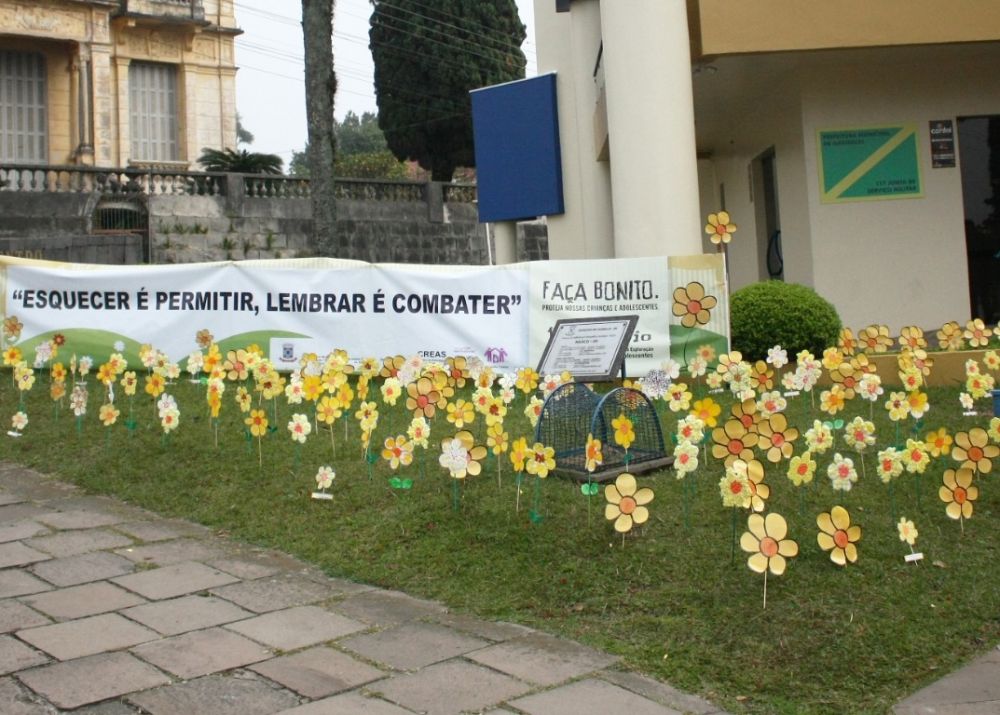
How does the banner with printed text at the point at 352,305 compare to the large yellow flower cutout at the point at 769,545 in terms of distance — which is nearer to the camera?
the large yellow flower cutout at the point at 769,545

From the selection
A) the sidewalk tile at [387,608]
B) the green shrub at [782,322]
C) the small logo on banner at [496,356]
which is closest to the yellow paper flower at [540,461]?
the sidewalk tile at [387,608]

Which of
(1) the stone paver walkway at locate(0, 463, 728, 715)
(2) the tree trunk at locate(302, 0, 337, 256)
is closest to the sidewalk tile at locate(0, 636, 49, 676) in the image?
(1) the stone paver walkway at locate(0, 463, 728, 715)

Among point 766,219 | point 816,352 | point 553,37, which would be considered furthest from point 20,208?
point 816,352

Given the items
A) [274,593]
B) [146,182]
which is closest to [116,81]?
[146,182]

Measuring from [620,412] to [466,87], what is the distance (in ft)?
116

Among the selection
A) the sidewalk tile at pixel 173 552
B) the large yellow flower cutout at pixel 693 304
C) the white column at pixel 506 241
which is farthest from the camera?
the white column at pixel 506 241

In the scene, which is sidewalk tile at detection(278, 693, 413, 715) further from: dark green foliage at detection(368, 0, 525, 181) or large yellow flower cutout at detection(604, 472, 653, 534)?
dark green foliage at detection(368, 0, 525, 181)

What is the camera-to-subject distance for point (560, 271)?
12398 mm

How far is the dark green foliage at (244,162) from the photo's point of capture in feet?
88.4

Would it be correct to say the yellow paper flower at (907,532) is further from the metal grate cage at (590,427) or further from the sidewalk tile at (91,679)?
the sidewalk tile at (91,679)

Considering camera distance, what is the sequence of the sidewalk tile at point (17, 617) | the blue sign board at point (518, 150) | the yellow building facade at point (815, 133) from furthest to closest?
1. the blue sign board at point (518, 150)
2. the yellow building facade at point (815, 133)
3. the sidewalk tile at point (17, 617)

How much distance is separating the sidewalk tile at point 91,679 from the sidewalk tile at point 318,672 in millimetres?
441

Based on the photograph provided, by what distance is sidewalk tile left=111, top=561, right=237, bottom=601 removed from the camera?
19.5 ft

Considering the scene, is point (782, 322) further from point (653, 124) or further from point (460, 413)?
point (460, 413)
